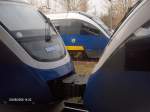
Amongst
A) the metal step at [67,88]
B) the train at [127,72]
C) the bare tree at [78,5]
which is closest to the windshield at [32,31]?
the metal step at [67,88]

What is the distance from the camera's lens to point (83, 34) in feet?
54.6

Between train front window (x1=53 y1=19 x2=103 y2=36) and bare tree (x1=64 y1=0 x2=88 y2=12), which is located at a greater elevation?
bare tree (x1=64 y1=0 x2=88 y2=12)

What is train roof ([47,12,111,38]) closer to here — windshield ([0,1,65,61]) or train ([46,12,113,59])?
train ([46,12,113,59])

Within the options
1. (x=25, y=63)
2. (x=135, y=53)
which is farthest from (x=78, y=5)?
(x=135, y=53)

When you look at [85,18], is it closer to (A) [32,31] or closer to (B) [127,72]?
(A) [32,31]

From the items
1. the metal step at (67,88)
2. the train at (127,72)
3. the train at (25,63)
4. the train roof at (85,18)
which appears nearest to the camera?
the train at (127,72)

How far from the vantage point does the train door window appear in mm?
4109

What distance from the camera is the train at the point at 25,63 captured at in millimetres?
5508

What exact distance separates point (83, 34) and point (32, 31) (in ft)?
34.2

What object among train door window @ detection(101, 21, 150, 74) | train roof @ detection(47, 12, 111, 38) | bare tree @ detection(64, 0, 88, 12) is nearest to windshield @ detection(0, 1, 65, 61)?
train door window @ detection(101, 21, 150, 74)

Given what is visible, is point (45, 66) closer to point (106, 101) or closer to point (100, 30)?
point (106, 101)

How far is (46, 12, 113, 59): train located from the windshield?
945 centimetres

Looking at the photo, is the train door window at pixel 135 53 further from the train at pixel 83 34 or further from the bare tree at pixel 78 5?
the bare tree at pixel 78 5

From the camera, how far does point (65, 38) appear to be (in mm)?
16969
